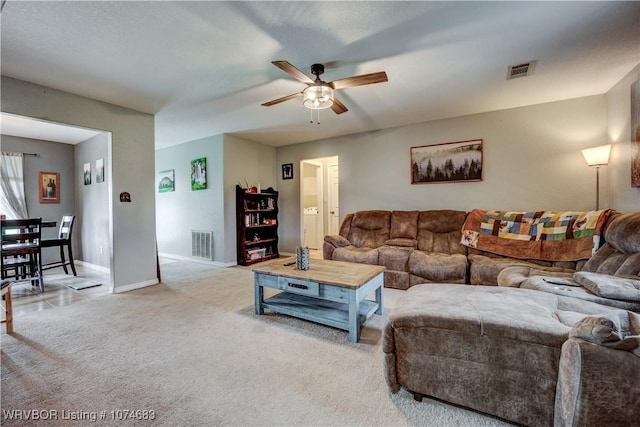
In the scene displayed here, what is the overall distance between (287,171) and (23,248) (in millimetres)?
4167

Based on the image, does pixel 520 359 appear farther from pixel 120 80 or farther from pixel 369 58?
pixel 120 80

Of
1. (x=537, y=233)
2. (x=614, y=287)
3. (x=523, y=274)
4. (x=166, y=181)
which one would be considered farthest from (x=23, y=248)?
(x=537, y=233)

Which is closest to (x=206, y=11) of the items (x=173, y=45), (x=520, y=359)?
(x=173, y=45)

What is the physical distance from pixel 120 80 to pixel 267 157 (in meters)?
3.20

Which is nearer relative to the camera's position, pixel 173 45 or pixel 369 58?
pixel 173 45

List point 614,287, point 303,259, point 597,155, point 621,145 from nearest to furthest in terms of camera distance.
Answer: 1. point 614,287
2. point 303,259
3. point 621,145
4. point 597,155

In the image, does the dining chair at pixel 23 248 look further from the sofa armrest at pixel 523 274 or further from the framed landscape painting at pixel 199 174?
the sofa armrest at pixel 523 274

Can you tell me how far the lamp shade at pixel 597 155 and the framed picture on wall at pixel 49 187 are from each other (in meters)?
8.33

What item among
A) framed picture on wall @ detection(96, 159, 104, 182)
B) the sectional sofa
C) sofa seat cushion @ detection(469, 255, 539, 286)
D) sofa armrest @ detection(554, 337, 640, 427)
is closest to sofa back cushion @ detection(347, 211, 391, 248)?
sofa seat cushion @ detection(469, 255, 539, 286)

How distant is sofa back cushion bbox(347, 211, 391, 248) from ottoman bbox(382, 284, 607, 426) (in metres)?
2.53

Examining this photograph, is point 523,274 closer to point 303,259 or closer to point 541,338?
point 541,338

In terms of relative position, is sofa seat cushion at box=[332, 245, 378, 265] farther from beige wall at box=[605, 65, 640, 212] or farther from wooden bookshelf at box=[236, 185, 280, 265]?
beige wall at box=[605, 65, 640, 212]

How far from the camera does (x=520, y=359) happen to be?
1.22 meters

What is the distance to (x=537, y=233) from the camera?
3.08 meters
